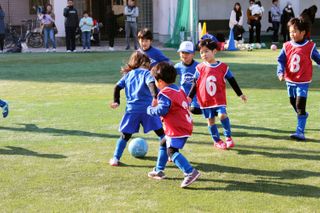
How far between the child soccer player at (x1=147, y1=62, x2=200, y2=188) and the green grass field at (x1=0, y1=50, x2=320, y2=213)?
0.79 ft

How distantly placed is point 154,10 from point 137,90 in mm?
21741

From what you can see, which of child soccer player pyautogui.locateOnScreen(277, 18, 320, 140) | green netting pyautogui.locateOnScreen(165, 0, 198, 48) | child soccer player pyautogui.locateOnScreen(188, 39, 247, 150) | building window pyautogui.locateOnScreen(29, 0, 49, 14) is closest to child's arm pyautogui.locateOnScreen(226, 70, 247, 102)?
child soccer player pyautogui.locateOnScreen(188, 39, 247, 150)

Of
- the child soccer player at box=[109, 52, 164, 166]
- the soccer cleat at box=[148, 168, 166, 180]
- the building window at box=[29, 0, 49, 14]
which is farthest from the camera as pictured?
the building window at box=[29, 0, 49, 14]

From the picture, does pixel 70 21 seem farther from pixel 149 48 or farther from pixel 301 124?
pixel 301 124

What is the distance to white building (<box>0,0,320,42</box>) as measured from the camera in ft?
85.6

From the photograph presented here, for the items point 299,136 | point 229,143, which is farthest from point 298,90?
point 229,143

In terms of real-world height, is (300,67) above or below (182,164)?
above

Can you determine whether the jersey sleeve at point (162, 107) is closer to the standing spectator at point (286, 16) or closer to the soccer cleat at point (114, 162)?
the soccer cleat at point (114, 162)

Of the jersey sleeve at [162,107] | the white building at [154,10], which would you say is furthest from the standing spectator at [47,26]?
the jersey sleeve at [162,107]

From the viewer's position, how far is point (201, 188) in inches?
224

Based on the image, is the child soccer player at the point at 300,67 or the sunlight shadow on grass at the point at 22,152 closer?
the sunlight shadow on grass at the point at 22,152

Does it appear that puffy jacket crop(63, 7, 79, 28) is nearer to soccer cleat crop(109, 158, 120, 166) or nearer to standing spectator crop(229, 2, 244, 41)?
standing spectator crop(229, 2, 244, 41)

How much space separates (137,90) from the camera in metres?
6.45

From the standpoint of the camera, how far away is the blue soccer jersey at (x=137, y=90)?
6406 millimetres
